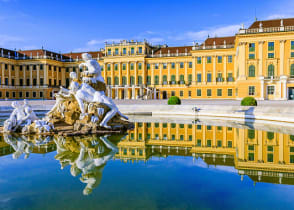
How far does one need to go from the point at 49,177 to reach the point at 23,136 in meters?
5.39

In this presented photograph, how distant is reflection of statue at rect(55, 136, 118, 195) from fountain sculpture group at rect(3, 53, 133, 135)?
1.23 meters

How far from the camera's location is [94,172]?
18.3 feet

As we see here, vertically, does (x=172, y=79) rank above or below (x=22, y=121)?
above

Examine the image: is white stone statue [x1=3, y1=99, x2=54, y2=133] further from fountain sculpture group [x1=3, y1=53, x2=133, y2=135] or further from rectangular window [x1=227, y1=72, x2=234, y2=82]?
rectangular window [x1=227, y1=72, x2=234, y2=82]

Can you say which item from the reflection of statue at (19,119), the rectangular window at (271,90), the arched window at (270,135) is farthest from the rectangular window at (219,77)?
the reflection of statue at (19,119)

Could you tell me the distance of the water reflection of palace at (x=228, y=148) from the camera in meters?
5.89

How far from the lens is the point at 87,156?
676cm

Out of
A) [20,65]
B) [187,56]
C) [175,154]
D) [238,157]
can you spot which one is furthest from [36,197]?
[20,65]

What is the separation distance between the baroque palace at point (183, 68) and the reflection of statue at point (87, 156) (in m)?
32.2

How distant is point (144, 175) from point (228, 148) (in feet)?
12.7

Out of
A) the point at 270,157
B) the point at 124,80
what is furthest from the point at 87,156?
the point at 124,80

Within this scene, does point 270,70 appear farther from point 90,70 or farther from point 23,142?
point 23,142

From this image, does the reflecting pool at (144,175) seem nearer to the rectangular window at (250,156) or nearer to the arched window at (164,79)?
the rectangular window at (250,156)

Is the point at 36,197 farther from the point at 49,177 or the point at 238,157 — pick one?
the point at 238,157
